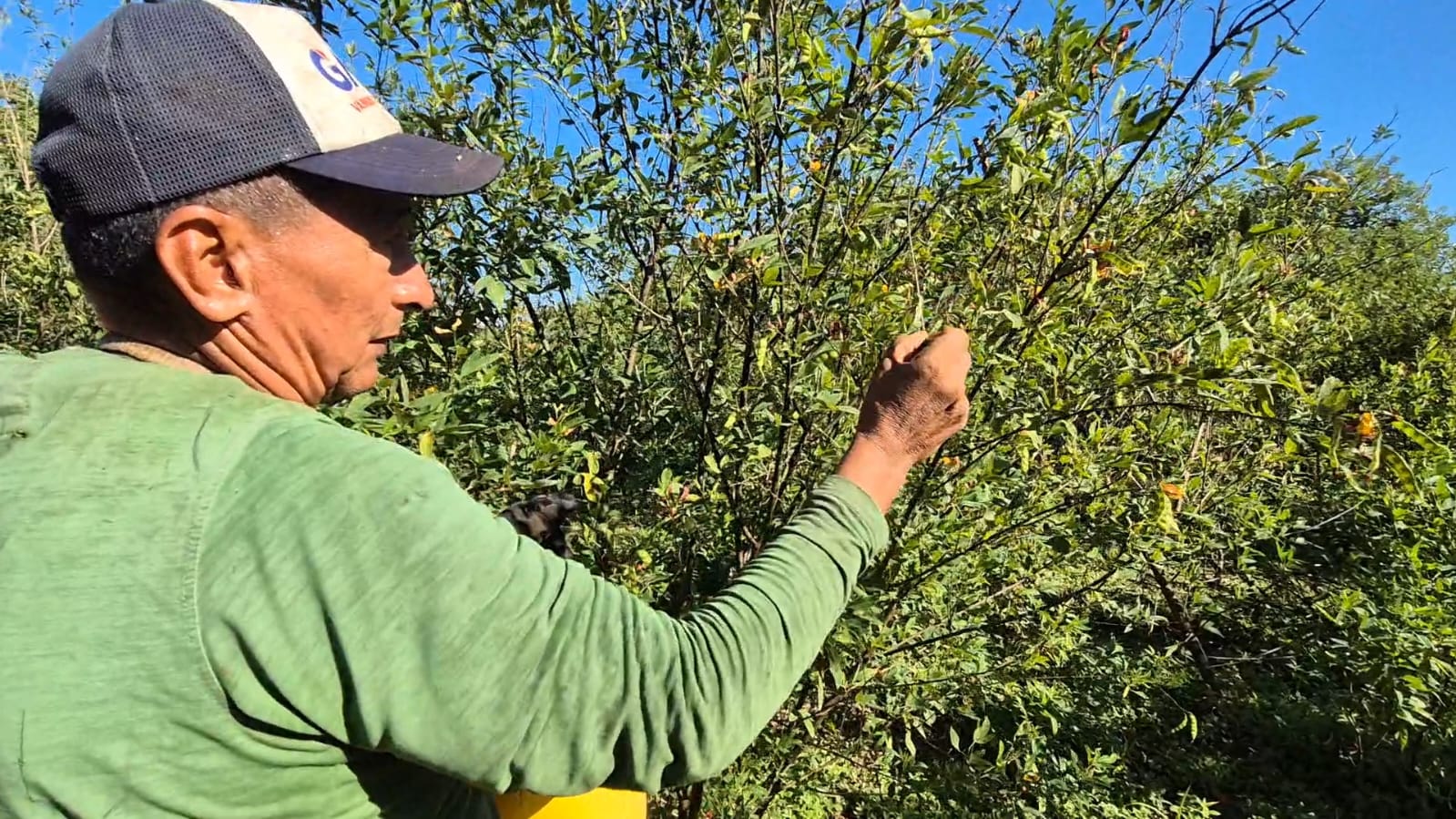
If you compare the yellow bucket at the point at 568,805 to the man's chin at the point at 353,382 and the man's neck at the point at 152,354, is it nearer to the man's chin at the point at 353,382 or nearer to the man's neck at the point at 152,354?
the man's chin at the point at 353,382

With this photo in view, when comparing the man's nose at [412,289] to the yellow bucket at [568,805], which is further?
the yellow bucket at [568,805]

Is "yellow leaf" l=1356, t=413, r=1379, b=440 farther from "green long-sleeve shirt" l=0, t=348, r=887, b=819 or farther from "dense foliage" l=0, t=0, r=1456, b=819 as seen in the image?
"green long-sleeve shirt" l=0, t=348, r=887, b=819

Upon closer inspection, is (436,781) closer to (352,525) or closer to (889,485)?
(352,525)

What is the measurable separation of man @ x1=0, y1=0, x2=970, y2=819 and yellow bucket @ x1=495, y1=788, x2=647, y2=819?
275 millimetres

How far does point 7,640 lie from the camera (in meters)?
0.74

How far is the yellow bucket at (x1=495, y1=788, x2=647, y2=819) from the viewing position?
1.26 metres

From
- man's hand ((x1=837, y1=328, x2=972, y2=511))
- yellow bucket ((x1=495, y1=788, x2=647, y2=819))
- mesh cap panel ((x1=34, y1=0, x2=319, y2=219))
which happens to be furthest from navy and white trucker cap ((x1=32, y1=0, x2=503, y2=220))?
yellow bucket ((x1=495, y1=788, x2=647, y2=819))

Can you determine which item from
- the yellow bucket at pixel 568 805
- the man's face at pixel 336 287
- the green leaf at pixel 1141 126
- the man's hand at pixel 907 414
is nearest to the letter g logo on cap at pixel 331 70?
the man's face at pixel 336 287

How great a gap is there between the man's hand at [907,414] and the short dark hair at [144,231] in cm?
69

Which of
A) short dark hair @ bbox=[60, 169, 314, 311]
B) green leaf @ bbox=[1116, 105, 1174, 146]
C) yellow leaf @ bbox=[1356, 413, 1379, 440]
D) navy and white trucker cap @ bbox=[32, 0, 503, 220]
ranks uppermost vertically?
green leaf @ bbox=[1116, 105, 1174, 146]

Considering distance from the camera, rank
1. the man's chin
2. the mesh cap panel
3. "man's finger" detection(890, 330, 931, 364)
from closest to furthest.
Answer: the mesh cap panel, the man's chin, "man's finger" detection(890, 330, 931, 364)

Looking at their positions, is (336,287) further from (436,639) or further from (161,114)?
(436,639)

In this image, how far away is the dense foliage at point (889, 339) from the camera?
6.13 feet

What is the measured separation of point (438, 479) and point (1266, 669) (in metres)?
5.64
